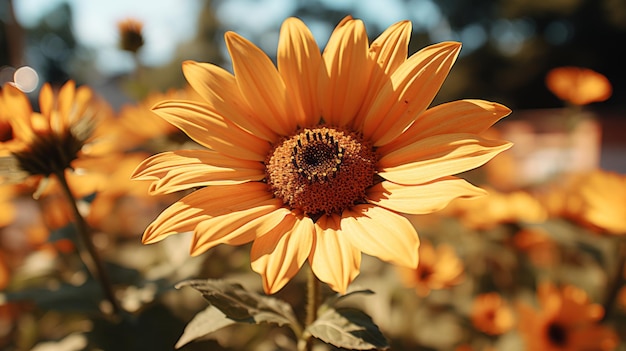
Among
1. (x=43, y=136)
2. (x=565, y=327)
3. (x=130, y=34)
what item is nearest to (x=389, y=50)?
(x=43, y=136)

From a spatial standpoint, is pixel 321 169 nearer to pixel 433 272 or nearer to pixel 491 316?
pixel 491 316

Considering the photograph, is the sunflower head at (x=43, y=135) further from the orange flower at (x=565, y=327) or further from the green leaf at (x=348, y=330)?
the orange flower at (x=565, y=327)

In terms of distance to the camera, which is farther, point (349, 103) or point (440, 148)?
point (349, 103)

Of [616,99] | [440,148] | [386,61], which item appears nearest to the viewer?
[440,148]

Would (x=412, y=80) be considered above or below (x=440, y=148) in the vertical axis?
above

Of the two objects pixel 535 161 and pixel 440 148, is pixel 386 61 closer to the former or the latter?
pixel 440 148

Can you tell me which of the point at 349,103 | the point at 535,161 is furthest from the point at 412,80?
the point at 535,161
